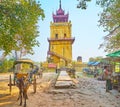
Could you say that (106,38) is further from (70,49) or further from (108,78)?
(70,49)

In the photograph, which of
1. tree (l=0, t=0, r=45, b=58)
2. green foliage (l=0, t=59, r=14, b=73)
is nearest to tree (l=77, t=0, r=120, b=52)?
tree (l=0, t=0, r=45, b=58)

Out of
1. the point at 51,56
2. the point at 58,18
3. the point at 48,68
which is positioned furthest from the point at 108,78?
the point at 58,18

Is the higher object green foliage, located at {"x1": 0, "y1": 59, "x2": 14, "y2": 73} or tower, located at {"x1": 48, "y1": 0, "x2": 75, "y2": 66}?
tower, located at {"x1": 48, "y1": 0, "x2": 75, "y2": 66}

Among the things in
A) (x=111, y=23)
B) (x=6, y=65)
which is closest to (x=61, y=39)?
(x=6, y=65)

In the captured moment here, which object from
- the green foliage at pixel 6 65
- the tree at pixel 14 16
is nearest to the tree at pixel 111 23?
the tree at pixel 14 16

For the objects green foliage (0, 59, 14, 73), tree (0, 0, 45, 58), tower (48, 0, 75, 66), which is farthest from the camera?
tower (48, 0, 75, 66)

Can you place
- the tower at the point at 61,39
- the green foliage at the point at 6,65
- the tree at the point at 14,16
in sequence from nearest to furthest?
1. the tree at the point at 14,16
2. the green foliage at the point at 6,65
3. the tower at the point at 61,39

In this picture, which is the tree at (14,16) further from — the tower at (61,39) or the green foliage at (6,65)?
the tower at (61,39)

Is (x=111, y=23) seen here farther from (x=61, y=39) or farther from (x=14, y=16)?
(x=61, y=39)

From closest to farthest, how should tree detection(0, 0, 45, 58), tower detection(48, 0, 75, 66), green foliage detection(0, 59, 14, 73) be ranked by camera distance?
tree detection(0, 0, 45, 58)
green foliage detection(0, 59, 14, 73)
tower detection(48, 0, 75, 66)

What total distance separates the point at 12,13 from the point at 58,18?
6188 cm

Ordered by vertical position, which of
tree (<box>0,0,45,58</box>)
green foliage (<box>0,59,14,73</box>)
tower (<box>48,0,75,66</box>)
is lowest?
green foliage (<box>0,59,14,73</box>)

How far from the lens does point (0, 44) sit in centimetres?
1689

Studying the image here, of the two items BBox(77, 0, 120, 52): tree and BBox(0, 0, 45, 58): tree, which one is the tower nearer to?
BBox(77, 0, 120, 52): tree
